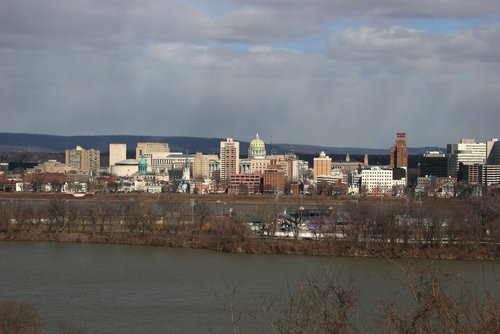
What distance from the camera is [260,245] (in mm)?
14328

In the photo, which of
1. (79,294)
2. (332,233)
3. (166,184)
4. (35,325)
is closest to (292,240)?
(332,233)

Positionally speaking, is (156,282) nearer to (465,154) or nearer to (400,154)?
(400,154)

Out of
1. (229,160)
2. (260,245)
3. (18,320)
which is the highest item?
(229,160)

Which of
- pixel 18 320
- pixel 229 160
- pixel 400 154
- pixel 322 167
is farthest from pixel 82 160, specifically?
pixel 18 320

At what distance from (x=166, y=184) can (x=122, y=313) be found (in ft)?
110

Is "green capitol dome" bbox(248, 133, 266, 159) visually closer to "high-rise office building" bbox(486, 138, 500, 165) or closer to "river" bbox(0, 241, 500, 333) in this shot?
"high-rise office building" bbox(486, 138, 500, 165)

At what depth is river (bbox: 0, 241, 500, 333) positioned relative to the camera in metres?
7.56

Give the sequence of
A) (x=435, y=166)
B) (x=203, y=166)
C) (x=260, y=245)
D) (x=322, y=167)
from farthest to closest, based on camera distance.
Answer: (x=203, y=166)
(x=435, y=166)
(x=322, y=167)
(x=260, y=245)

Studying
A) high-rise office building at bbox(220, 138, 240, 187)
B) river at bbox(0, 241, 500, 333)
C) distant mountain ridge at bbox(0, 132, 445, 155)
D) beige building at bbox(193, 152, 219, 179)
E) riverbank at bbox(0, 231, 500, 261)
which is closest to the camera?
river at bbox(0, 241, 500, 333)

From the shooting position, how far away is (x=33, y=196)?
110 feet

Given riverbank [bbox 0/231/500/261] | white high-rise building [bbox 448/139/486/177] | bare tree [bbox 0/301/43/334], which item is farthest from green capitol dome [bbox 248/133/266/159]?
bare tree [bbox 0/301/43/334]

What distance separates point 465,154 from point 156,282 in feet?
137

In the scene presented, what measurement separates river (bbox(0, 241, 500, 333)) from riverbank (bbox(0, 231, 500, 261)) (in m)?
0.52

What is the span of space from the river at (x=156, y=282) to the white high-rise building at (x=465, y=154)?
35029 mm
